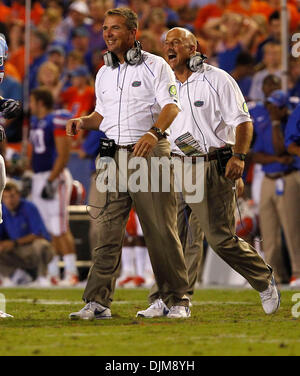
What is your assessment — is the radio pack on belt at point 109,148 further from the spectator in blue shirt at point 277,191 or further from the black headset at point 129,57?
the spectator in blue shirt at point 277,191

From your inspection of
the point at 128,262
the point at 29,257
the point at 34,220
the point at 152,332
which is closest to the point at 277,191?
the point at 128,262

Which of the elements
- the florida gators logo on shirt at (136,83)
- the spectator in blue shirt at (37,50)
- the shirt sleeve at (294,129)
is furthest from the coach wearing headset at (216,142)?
the spectator in blue shirt at (37,50)

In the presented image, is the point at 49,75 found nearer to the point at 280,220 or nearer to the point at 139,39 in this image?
the point at 139,39

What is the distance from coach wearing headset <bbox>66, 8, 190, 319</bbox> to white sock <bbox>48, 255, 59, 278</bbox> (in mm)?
5538

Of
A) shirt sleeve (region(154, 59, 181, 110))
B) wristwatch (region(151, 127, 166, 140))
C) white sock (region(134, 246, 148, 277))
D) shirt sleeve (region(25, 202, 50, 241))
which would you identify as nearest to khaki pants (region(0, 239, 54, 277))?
shirt sleeve (region(25, 202, 50, 241))

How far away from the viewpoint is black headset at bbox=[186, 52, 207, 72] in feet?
24.9

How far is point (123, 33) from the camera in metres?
7.11

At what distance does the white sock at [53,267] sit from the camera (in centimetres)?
1273

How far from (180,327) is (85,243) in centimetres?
627

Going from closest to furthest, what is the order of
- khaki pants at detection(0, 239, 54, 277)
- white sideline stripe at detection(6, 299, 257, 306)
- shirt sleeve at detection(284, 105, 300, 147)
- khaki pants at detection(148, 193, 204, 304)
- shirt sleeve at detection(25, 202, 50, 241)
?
khaki pants at detection(148, 193, 204, 304)
white sideline stripe at detection(6, 299, 257, 306)
shirt sleeve at detection(284, 105, 300, 147)
khaki pants at detection(0, 239, 54, 277)
shirt sleeve at detection(25, 202, 50, 241)

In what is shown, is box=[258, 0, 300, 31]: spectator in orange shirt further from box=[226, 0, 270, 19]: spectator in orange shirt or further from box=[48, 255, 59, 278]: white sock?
box=[48, 255, 59, 278]: white sock

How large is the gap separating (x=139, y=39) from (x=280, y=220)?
8.45 feet
